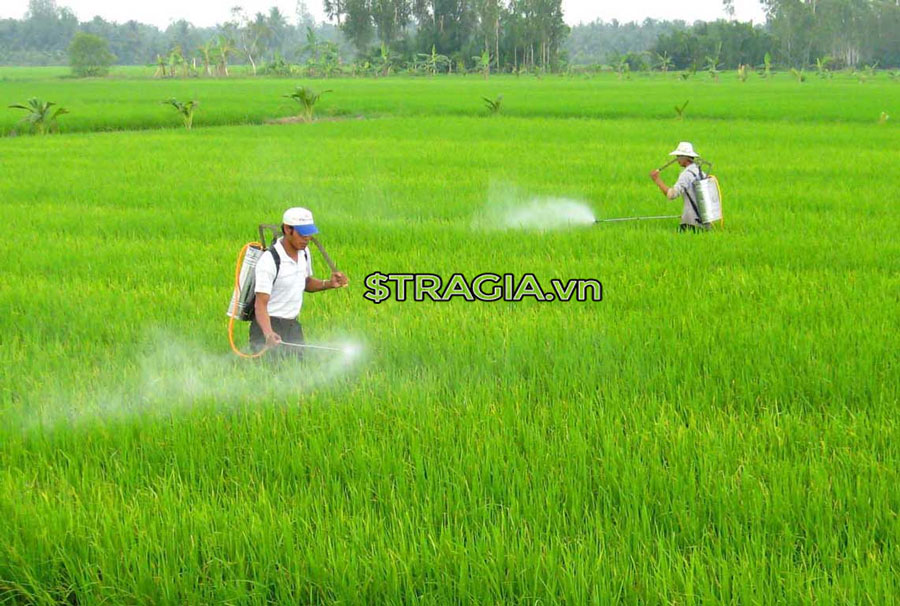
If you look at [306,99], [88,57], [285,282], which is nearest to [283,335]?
[285,282]

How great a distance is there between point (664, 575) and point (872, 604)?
0.48 metres

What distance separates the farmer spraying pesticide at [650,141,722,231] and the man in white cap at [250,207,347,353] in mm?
3887

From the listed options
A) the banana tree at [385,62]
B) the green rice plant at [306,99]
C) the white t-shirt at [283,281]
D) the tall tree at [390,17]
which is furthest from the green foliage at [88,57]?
the white t-shirt at [283,281]

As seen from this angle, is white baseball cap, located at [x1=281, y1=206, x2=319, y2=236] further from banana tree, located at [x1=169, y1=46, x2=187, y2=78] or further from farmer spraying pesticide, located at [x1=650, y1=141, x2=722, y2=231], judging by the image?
banana tree, located at [x1=169, y1=46, x2=187, y2=78]

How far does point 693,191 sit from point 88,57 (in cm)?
7031

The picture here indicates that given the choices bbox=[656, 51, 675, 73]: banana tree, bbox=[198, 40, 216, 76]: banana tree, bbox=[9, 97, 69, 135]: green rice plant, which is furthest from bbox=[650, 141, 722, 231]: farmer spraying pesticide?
bbox=[656, 51, 675, 73]: banana tree

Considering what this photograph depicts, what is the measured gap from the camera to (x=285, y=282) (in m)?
3.97

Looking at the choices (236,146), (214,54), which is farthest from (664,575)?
(214,54)

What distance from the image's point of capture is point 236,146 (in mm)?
15586

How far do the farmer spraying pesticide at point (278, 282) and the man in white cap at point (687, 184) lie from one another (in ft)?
12.6

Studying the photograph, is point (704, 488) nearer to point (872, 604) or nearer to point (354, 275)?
point (872, 604)

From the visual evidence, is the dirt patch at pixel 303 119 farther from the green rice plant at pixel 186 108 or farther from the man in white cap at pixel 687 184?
the man in white cap at pixel 687 184

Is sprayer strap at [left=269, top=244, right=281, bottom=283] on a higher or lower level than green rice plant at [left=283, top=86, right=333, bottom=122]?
lower

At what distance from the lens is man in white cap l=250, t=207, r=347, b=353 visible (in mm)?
3727
